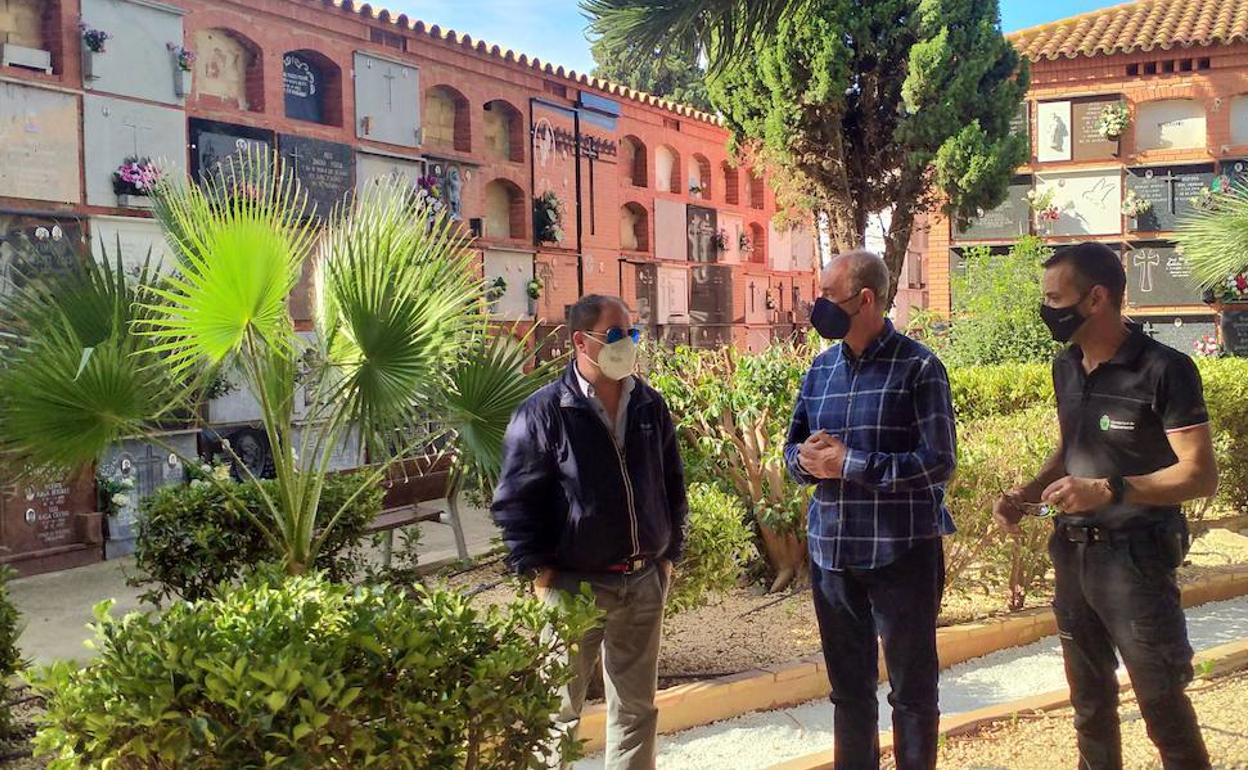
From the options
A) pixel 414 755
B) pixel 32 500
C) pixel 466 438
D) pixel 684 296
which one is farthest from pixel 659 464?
pixel 684 296

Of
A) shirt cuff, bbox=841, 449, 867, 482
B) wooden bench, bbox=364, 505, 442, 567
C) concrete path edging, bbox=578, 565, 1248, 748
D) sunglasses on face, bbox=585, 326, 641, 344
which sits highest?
sunglasses on face, bbox=585, 326, 641, 344

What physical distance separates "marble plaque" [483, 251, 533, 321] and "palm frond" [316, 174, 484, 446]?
29.0ft

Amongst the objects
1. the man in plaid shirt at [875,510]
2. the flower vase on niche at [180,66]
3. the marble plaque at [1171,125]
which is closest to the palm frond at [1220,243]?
the marble plaque at [1171,125]

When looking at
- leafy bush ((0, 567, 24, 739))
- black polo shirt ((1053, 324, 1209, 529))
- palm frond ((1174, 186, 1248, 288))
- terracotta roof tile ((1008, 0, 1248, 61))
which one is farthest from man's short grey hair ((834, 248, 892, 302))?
terracotta roof tile ((1008, 0, 1248, 61))

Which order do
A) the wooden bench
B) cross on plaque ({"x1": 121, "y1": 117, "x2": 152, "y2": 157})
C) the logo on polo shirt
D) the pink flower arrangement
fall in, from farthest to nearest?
cross on plaque ({"x1": 121, "y1": 117, "x2": 152, "y2": 157}) → the pink flower arrangement → the wooden bench → the logo on polo shirt

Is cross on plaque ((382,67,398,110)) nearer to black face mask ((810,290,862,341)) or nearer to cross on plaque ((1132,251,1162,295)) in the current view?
black face mask ((810,290,862,341))

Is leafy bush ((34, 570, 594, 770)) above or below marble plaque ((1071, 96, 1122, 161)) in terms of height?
below

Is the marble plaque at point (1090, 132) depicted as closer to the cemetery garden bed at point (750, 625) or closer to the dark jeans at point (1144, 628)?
the cemetery garden bed at point (750, 625)

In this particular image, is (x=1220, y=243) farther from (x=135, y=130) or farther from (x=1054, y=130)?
(x=135, y=130)

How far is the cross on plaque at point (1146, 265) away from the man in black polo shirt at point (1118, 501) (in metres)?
14.1

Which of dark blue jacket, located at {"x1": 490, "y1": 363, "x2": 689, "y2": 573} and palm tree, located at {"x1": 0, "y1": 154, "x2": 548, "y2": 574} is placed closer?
dark blue jacket, located at {"x1": 490, "y1": 363, "x2": 689, "y2": 573}

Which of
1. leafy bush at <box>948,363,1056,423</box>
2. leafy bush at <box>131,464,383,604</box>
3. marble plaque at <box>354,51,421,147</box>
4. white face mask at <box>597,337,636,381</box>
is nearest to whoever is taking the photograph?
white face mask at <box>597,337,636,381</box>

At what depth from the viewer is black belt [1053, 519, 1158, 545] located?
279 cm

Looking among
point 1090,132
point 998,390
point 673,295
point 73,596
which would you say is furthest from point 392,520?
point 1090,132
